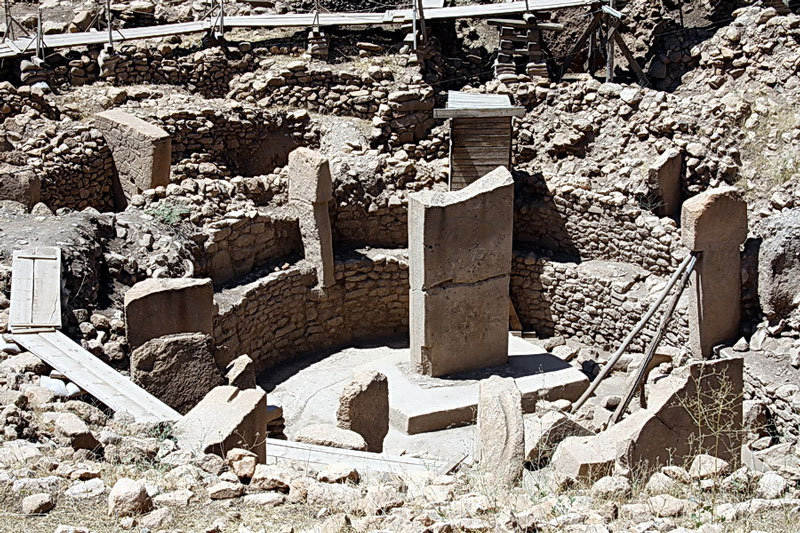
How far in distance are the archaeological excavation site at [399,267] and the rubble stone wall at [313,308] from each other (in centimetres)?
4

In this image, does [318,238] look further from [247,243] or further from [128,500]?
[128,500]

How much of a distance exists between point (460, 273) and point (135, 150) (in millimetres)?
4671

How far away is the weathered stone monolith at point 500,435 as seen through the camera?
22.8ft

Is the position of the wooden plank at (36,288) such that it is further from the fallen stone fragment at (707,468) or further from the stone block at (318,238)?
the fallen stone fragment at (707,468)

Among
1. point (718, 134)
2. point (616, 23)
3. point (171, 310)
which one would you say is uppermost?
point (616, 23)

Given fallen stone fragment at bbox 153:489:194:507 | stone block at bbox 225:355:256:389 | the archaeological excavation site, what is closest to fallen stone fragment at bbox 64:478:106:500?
the archaeological excavation site

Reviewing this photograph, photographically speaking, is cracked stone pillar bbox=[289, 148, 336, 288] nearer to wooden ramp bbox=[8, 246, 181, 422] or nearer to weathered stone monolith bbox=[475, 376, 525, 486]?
wooden ramp bbox=[8, 246, 181, 422]

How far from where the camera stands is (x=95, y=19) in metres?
16.5

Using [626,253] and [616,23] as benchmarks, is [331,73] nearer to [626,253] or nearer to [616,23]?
Answer: [616,23]

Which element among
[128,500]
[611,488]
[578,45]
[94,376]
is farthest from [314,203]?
[128,500]

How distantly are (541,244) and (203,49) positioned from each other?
20.3 ft

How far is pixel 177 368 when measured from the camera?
26.4ft

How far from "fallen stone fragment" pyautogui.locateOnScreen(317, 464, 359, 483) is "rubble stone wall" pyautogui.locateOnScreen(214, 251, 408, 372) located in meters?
5.17

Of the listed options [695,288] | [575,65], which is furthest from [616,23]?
[695,288]
